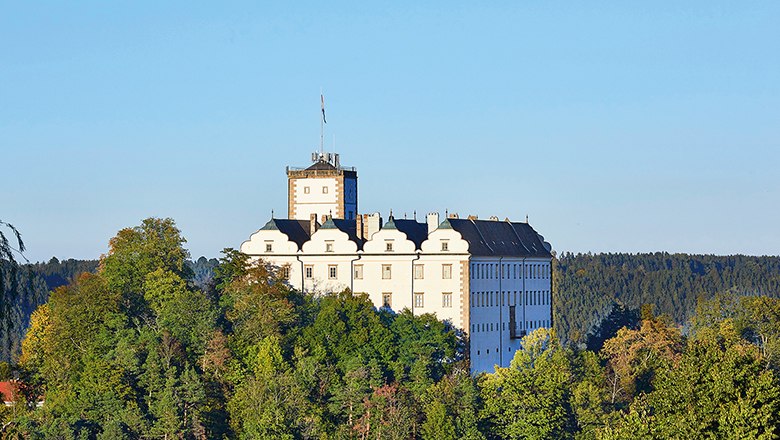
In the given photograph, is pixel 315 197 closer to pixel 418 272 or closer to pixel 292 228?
pixel 292 228

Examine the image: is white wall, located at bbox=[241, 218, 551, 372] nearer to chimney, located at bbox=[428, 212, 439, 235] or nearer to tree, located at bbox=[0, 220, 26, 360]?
chimney, located at bbox=[428, 212, 439, 235]

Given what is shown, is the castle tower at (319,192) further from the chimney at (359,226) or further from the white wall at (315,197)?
the chimney at (359,226)

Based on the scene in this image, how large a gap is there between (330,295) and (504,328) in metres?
12.5

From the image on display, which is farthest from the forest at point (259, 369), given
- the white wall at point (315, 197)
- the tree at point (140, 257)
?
the white wall at point (315, 197)

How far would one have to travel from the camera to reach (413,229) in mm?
111062

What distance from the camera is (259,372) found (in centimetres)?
9669

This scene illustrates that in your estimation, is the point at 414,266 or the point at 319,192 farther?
the point at 319,192

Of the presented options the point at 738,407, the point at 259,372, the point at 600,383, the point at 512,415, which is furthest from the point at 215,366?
the point at 738,407

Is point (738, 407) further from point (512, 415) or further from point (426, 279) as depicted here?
point (426, 279)

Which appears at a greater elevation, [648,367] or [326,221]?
[326,221]

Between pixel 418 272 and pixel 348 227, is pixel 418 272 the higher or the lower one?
the lower one

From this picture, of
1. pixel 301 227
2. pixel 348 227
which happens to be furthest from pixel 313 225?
pixel 348 227

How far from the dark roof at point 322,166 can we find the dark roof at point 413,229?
27.4ft

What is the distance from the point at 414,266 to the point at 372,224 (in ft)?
14.8
